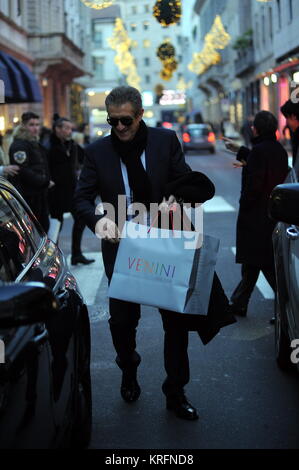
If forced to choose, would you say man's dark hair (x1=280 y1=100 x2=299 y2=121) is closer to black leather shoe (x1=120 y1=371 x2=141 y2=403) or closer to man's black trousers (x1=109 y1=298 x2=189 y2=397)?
man's black trousers (x1=109 y1=298 x2=189 y2=397)

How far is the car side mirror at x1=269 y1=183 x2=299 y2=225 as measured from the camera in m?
3.33

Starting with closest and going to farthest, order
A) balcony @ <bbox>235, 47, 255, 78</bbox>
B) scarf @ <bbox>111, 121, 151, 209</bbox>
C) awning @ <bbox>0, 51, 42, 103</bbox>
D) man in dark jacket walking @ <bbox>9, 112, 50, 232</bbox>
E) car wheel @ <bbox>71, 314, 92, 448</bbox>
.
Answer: car wheel @ <bbox>71, 314, 92, 448</bbox> → scarf @ <bbox>111, 121, 151, 209</bbox> → man in dark jacket walking @ <bbox>9, 112, 50, 232</bbox> → awning @ <bbox>0, 51, 42, 103</bbox> → balcony @ <bbox>235, 47, 255, 78</bbox>

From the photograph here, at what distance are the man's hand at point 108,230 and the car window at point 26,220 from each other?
312 millimetres

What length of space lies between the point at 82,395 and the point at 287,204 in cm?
139

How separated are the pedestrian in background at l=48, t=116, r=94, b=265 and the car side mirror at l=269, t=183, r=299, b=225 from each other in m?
6.53

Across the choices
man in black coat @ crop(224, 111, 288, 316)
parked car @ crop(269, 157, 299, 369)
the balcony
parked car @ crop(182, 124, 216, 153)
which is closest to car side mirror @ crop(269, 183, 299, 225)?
parked car @ crop(269, 157, 299, 369)

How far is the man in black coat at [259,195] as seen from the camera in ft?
21.7

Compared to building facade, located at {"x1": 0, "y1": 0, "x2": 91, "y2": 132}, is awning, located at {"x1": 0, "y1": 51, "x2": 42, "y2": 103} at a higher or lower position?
lower

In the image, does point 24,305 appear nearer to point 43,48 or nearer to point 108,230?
point 108,230

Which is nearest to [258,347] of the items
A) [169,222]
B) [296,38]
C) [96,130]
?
[169,222]

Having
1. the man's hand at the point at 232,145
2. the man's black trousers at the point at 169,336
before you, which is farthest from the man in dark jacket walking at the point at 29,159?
the man's black trousers at the point at 169,336

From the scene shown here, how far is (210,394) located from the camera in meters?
4.94

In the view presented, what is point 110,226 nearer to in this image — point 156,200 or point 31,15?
point 156,200

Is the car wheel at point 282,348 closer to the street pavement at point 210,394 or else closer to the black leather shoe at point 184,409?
the street pavement at point 210,394
